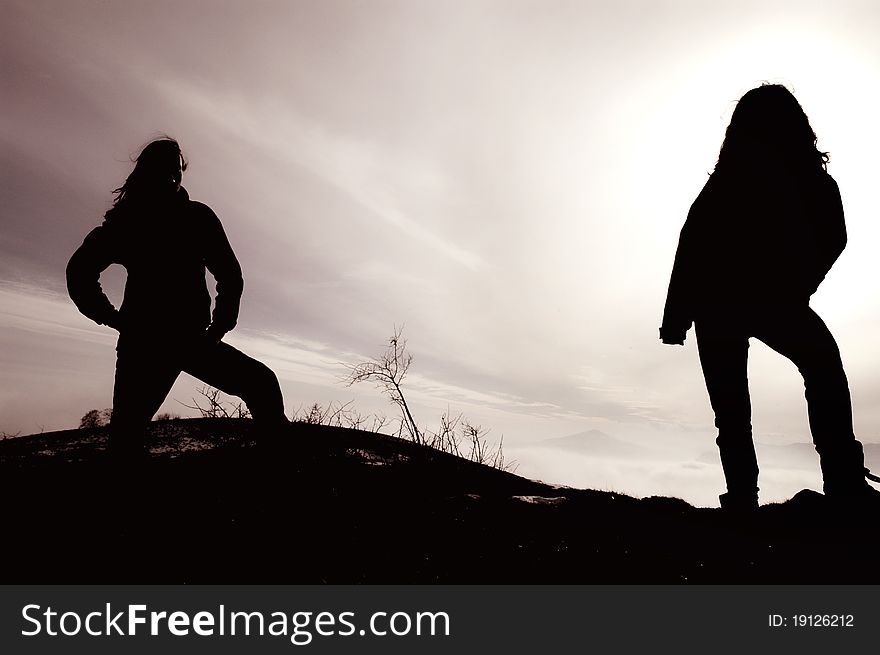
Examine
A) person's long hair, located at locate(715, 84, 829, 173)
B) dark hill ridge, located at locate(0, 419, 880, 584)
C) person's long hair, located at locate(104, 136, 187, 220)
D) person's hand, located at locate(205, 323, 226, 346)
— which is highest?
person's long hair, located at locate(715, 84, 829, 173)

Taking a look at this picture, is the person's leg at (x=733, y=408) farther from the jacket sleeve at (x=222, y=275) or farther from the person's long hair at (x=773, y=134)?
the jacket sleeve at (x=222, y=275)

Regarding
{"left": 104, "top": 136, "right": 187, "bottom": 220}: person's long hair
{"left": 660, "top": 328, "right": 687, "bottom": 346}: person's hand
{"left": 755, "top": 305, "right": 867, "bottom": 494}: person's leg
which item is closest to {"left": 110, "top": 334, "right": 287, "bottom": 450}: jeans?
{"left": 104, "top": 136, "right": 187, "bottom": 220}: person's long hair

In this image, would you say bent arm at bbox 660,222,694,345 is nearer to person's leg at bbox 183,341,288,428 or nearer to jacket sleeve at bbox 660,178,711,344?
jacket sleeve at bbox 660,178,711,344

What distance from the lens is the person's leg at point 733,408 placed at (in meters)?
3.43

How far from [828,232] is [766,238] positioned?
38 cm

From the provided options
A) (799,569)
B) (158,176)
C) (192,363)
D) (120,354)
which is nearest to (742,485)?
(799,569)

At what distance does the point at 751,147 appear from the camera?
347cm

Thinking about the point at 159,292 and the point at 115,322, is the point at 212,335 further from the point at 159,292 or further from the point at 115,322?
the point at 115,322

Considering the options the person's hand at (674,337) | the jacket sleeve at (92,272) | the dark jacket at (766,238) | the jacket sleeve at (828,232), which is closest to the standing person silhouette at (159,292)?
the jacket sleeve at (92,272)

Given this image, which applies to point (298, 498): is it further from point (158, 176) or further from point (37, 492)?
point (158, 176)

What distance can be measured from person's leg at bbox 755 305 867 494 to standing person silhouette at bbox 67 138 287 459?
3379 millimetres

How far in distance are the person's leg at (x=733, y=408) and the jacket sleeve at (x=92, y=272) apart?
3.83 metres

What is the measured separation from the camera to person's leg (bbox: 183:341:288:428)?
138 inches

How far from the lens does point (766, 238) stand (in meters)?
3.43
